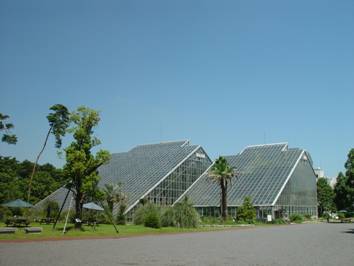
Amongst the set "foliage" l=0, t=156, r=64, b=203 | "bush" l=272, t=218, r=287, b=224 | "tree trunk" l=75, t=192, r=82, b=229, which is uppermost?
"foliage" l=0, t=156, r=64, b=203

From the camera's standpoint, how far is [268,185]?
65312 mm

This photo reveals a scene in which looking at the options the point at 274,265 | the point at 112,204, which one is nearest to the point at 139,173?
the point at 112,204

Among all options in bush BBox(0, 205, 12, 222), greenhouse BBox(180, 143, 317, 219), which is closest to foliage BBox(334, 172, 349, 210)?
greenhouse BBox(180, 143, 317, 219)

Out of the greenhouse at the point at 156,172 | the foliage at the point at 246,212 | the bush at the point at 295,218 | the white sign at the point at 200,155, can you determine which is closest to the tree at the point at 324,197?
the greenhouse at the point at 156,172

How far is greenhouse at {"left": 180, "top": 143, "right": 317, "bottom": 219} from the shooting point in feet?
207


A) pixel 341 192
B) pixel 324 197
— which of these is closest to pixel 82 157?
pixel 341 192

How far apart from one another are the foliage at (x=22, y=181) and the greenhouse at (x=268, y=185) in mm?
24394

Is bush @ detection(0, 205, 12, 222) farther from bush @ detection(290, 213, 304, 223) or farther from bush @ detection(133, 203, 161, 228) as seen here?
bush @ detection(290, 213, 304, 223)

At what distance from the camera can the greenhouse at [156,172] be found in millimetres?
65375

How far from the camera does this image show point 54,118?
5575 cm

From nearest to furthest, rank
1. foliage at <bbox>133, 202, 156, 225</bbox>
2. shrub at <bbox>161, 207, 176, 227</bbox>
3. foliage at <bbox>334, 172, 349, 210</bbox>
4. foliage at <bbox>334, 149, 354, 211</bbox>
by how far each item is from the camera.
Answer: shrub at <bbox>161, 207, 176, 227</bbox> < foliage at <bbox>133, 202, 156, 225</bbox> < foliage at <bbox>334, 149, 354, 211</bbox> < foliage at <bbox>334, 172, 349, 210</bbox>

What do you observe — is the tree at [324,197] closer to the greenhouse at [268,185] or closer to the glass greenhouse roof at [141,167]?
the greenhouse at [268,185]

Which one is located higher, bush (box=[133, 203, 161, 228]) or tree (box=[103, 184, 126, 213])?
tree (box=[103, 184, 126, 213])

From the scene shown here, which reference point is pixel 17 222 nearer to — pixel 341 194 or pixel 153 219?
pixel 153 219
